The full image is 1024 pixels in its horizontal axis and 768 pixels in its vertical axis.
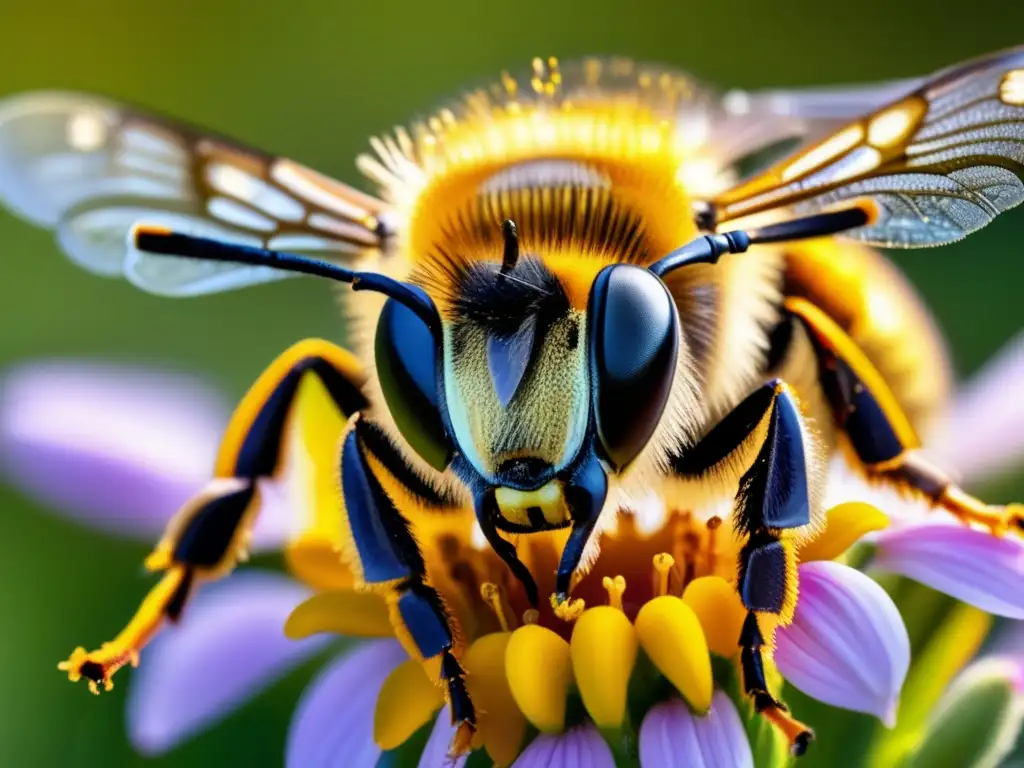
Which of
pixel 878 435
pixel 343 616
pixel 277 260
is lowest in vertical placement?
pixel 343 616

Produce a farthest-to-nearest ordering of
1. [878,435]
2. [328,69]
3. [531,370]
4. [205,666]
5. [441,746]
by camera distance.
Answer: [328,69] < [205,666] < [878,435] < [441,746] < [531,370]

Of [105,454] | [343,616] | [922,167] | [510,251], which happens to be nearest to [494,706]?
[343,616]

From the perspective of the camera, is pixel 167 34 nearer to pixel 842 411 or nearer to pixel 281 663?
pixel 281 663

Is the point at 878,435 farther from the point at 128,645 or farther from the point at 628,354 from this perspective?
the point at 128,645

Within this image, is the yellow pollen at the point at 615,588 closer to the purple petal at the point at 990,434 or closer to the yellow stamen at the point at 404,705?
the yellow stamen at the point at 404,705

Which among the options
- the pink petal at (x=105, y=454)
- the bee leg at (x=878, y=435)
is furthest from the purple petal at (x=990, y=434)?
the pink petal at (x=105, y=454)

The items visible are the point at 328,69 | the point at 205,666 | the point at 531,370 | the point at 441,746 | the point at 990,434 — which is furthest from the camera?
the point at 328,69
